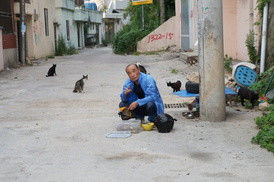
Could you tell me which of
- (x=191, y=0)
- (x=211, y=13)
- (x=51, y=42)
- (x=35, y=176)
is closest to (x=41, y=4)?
(x=51, y=42)

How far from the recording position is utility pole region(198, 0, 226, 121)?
6.91 meters

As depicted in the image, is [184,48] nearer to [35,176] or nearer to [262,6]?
[262,6]

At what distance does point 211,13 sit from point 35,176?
3.92 metres

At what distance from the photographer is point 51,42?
104ft

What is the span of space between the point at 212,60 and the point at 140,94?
50.6 inches

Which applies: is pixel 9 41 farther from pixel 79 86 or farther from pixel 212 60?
pixel 212 60

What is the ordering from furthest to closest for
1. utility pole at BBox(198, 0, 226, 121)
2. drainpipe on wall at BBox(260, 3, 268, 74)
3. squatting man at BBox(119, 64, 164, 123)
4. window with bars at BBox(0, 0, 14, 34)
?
window with bars at BBox(0, 0, 14, 34) < drainpipe on wall at BBox(260, 3, 268, 74) < utility pole at BBox(198, 0, 226, 121) < squatting man at BBox(119, 64, 164, 123)

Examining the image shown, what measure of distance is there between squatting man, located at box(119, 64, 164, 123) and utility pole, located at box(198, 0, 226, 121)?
83 centimetres

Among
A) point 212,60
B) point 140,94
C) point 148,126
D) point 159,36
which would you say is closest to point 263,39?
point 212,60

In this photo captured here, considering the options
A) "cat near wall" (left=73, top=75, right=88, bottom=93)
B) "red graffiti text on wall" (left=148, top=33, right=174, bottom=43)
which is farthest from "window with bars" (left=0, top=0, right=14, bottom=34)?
"red graffiti text on wall" (left=148, top=33, right=174, bottom=43)

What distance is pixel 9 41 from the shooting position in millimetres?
20688

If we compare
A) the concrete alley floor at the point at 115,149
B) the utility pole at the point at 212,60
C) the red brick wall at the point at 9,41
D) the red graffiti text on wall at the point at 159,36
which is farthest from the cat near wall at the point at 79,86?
the red graffiti text on wall at the point at 159,36

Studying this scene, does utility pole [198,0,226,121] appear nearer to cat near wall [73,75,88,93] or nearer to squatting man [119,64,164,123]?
squatting man [119,64,164,123]

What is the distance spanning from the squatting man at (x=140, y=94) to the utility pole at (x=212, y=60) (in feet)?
2.73
